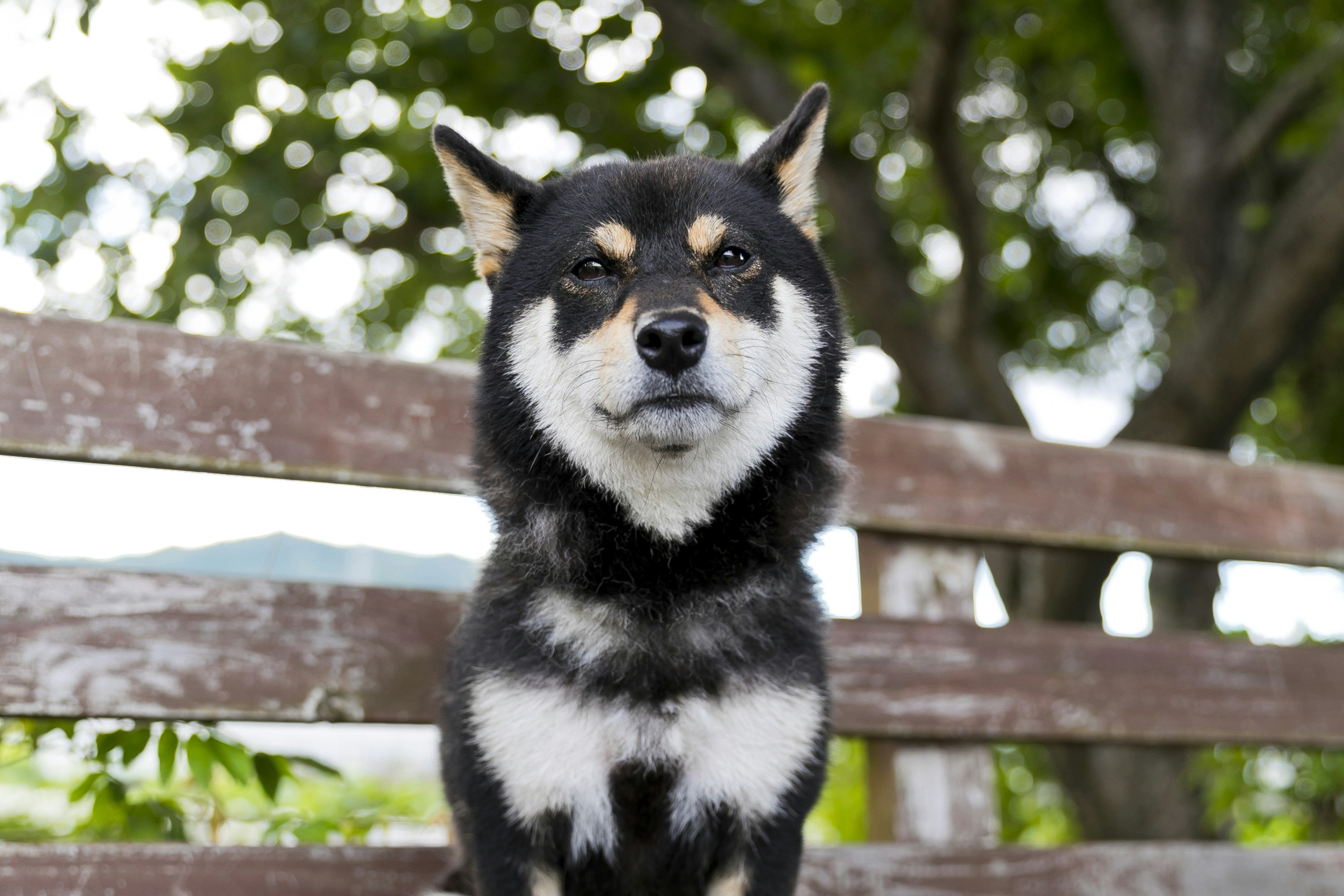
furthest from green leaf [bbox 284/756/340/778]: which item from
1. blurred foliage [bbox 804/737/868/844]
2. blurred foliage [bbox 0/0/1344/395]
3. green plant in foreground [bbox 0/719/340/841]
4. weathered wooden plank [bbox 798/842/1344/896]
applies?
blurred foliage [bbox 804/737/868/844]

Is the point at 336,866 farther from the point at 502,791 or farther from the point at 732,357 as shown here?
the point at 732,357

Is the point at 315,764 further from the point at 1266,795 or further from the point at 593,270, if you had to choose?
the point at 1266,795

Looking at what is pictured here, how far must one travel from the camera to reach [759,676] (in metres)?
2.07

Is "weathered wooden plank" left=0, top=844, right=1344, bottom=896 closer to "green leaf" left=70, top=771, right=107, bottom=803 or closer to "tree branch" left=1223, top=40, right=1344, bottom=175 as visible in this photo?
"green leaf" left=70, top=771, right=107, bottom=803

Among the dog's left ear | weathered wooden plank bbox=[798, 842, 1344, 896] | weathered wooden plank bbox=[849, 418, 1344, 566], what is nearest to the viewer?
the dog's left ear

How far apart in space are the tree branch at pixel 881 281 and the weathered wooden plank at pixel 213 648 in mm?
3766

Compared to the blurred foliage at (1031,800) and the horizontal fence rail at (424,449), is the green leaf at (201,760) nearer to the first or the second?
the horizontal fence rail at (424,449)

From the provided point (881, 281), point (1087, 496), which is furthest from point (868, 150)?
point (1087, 496)

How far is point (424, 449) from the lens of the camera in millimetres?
2736

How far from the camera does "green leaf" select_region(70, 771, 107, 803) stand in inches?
96.1

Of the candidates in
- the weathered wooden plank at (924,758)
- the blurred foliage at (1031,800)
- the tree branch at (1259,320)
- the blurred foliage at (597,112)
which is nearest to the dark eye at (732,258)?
the weathered wooden plank at (924,758)

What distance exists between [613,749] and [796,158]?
1341mm

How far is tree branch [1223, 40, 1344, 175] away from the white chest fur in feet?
16.0

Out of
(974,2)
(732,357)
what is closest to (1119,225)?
(974,2)
